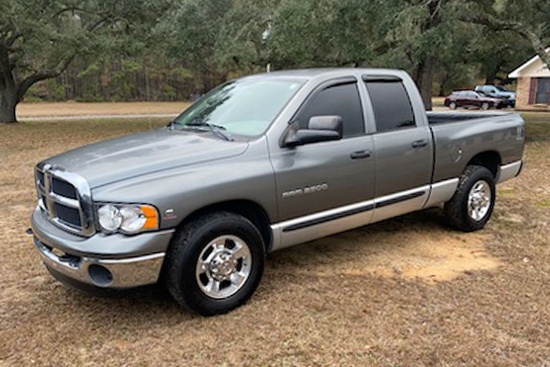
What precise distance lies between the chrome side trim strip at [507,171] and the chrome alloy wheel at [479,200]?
33cm

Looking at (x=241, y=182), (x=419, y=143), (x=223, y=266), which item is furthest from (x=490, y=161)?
(x=223, y=266)

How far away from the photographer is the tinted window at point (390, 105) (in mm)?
4859

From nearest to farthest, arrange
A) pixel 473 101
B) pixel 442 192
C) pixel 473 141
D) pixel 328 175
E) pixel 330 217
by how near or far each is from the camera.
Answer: pixel 328 175, pixel 330 217, pixel 442 192, pixel 473 141, pixel 473 101

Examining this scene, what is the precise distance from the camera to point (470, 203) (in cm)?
570

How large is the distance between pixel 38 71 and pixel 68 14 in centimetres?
288

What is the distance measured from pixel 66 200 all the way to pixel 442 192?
12.1 feet

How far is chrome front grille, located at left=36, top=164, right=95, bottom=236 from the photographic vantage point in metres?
3.43

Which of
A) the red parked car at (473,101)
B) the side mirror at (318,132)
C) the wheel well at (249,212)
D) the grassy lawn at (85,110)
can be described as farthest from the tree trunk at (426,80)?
the red parked car at (473,101)

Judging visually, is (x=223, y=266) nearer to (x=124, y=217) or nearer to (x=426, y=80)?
(x=124, y=217)

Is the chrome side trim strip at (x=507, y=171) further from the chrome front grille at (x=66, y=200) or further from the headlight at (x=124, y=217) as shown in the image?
the chrome front grille at (x=66, y=200)

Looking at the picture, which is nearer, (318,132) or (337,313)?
(337,313)

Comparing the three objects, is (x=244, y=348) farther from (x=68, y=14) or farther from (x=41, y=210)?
(x=68, y=14)

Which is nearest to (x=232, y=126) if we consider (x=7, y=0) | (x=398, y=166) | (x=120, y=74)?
(x=398, y=166)

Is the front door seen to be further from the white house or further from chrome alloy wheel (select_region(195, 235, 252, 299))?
the white house
